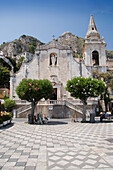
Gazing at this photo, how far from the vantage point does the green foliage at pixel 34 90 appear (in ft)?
58.0

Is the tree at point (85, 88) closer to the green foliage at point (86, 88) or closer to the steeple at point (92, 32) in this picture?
the green foliage at point (86, 88)

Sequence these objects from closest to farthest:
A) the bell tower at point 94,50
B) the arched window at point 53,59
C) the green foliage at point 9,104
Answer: the green foliage at point 9,104, the arched window at point 53,59, the bell tower at point 94,50

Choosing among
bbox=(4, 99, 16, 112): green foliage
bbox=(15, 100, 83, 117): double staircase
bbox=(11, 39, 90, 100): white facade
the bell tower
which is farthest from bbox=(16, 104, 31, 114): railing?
the bell tower

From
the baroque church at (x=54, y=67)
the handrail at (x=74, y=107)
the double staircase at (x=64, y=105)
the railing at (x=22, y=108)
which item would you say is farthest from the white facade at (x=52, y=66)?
the railing at (x=22, y=108)

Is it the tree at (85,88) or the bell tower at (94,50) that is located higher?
the bell tower at (94,50)

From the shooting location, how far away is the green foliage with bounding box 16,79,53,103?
1769cm

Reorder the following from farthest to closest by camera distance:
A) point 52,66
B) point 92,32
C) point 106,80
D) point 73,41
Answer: point 73,41 → point 92,32 → point 52,66 → point 106,80

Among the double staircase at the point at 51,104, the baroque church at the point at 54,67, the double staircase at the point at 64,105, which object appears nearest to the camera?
the double staircase at the point at 64,105

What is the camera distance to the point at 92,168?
4500mm

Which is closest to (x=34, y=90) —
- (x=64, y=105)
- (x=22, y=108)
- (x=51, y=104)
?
(x=51, y=104)

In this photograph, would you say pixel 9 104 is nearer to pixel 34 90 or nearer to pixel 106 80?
pixel 34 90

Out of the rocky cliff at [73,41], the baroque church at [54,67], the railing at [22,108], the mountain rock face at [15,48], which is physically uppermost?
the rocky cliff at [73,41]

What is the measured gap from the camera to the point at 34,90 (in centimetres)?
1755

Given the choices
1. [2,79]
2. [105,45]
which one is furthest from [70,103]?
[2,79]
